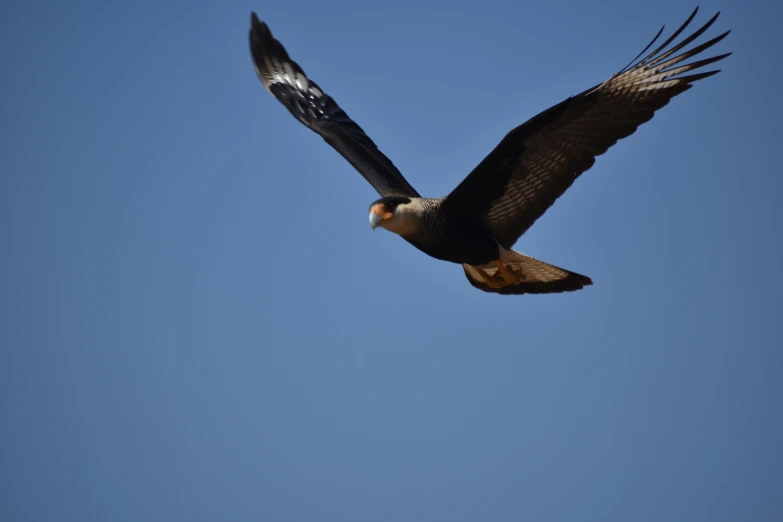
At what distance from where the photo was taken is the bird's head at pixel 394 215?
726cm

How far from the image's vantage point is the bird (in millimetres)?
6742

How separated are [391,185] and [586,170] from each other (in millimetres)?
2258

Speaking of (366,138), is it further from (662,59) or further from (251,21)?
(662,59)

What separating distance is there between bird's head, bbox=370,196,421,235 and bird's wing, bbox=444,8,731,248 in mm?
366

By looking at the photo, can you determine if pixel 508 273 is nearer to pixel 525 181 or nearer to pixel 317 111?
pixel 525 181

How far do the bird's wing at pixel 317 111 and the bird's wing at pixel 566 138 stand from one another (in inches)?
56.1

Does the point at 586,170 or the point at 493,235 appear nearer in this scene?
the point at 586,170

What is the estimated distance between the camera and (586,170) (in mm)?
7074

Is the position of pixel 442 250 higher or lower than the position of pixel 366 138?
lower

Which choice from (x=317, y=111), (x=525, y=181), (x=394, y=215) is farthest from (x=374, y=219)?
(x=317, y=111)

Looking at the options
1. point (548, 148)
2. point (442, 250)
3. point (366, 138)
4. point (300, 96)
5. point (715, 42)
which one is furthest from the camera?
point (300, 96)

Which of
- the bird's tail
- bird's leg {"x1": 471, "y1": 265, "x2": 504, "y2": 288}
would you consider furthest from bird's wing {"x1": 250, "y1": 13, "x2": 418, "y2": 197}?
the bird's tail

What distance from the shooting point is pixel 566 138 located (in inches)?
275

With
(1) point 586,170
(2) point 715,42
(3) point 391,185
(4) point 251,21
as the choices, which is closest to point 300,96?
(4) point 251,21
